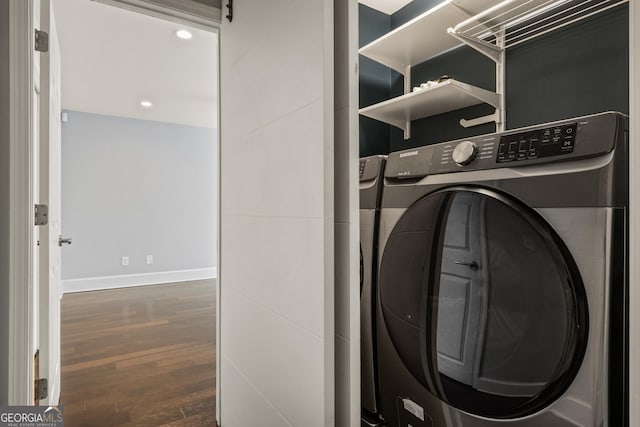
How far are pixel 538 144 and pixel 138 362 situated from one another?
9.31 ft

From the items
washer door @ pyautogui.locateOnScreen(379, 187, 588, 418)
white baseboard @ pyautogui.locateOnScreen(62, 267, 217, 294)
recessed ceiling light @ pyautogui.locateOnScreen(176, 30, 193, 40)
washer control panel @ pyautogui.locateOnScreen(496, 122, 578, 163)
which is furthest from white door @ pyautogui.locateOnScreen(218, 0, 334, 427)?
white baseboard @ pyautogui.locateOnScreen(62, 267, 217, 294)

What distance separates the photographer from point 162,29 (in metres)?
2.77

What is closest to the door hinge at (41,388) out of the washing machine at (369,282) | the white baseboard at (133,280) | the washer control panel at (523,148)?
the washing machine at (369,282)

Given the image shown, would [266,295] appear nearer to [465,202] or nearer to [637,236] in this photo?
[465,202]

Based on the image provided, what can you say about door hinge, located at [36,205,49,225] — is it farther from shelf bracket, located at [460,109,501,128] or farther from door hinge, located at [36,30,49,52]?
shelf bracket, located at [460,109,501,128]

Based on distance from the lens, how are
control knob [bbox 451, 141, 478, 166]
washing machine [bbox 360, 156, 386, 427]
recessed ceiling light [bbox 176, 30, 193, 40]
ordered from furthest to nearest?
1. recessed ceiling light [bbox 176, 30, 193, 40]
2. washing machine [bbox 360, 156, 386, 427]
3. control knob [bbox 451, 141, 478, 166]

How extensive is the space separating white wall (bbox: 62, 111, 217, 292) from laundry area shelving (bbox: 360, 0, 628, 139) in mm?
4747

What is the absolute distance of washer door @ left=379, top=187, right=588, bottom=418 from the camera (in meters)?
Answer: 0.76

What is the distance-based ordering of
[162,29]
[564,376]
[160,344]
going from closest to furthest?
[564,376], [162,29], [160,344]

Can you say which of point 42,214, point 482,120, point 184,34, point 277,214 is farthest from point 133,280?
point 482,120

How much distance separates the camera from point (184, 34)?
2838mm

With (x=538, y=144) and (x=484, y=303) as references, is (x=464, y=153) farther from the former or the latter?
(x=484, y=303)

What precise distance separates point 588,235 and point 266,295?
91 cm

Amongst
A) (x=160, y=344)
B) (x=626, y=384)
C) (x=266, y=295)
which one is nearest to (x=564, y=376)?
(x=626, y=384)
